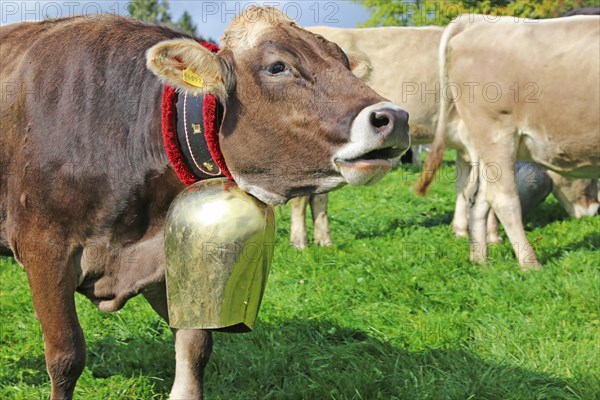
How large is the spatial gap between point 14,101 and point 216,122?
102 centimetres

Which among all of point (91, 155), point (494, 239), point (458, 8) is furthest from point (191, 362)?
point (458, 8)

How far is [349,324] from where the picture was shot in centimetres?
470

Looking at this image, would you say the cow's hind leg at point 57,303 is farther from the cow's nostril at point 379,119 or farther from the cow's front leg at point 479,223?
the cow's front leg at point 479,223

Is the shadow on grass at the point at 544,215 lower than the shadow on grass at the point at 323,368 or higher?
lower

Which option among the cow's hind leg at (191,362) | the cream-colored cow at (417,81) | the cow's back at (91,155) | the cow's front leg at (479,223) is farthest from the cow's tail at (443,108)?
the cow's back at (91,155)

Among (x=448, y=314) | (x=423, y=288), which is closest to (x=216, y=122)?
(x=448, y=314)

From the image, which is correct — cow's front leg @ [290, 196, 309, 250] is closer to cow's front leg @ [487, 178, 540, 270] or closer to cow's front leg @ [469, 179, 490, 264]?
cow's front leg @ [469, 179, 490, 264]

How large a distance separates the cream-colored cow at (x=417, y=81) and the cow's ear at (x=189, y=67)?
510 cm

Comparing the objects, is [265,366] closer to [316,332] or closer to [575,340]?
[316,332]

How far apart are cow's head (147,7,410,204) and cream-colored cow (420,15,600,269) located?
358cm

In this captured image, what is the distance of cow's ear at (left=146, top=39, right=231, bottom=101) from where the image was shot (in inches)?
109

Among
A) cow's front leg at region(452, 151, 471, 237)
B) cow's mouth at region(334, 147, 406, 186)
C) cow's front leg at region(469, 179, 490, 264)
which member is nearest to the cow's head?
cow's mouth at region(334, 147, 406, 186)

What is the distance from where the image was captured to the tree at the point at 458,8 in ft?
55.4

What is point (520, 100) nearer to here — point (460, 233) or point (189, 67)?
point (460, 233)
